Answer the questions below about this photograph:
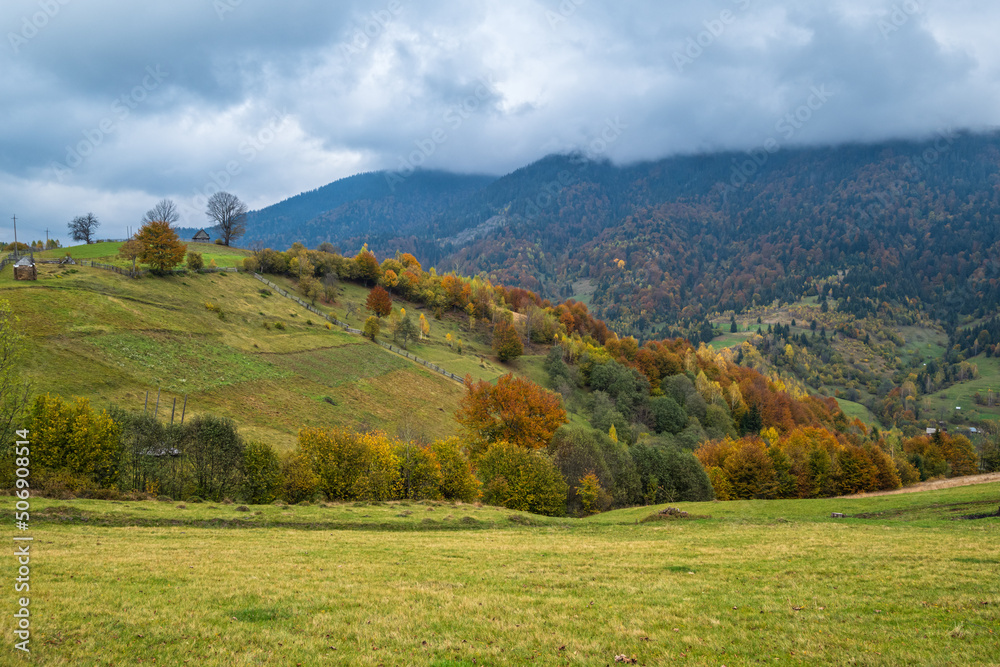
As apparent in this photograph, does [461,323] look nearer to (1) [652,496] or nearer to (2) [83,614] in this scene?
(1) [652,496]

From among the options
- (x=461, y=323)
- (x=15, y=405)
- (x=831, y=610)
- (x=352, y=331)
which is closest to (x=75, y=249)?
(x=352, y=331)

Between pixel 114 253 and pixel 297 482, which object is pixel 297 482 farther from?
pixel 114 253

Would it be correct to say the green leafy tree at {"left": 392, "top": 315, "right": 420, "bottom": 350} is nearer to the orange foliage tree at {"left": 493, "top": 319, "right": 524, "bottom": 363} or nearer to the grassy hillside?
the grassy hillside

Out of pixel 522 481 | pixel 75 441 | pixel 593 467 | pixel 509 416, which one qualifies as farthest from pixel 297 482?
pixel 593 467

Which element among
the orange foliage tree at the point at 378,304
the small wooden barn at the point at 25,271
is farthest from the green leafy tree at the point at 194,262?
the orange foliage tree at the point at 378,304

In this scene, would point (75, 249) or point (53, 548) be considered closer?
point (53, 548)

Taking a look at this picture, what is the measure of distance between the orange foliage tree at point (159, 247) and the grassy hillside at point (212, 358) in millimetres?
3600

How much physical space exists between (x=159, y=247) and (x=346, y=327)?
37518mm

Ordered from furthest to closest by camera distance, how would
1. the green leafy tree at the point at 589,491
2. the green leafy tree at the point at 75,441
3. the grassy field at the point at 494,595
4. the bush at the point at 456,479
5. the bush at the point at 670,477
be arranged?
the bush at the point at 670,477 < the green leafy tree at the point at 589,491 < the bush at the point at 456,479 < the green leafy tree at the point at 75,441 < the grassy field at the point at 494,595

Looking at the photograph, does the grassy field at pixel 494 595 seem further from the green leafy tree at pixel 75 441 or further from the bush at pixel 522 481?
the bush at pixel 522 481

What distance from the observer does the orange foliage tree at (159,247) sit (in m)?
98.4

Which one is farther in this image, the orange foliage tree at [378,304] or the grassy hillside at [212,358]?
the orange foliage tree at [378,304]

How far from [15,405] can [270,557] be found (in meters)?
28.1

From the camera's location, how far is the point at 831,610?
14086mm
